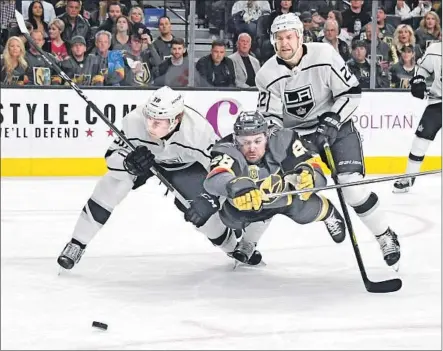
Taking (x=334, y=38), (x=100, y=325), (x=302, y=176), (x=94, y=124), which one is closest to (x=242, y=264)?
(x=302, y=176)

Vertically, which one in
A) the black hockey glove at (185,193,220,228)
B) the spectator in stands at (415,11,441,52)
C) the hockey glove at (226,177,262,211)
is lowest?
the black hockey glove at (185,193,220,228)

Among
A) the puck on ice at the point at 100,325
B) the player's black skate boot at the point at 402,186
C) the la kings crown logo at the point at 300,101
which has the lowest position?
the player's black skate boot at the point at 402,186

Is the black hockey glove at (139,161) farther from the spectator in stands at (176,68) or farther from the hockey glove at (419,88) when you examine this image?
the spectator in stands at (176,68)

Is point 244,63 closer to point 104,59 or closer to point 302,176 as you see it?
point 104,59

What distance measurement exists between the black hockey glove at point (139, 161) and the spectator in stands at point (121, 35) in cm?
329

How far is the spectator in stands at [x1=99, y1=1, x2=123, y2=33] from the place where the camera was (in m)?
7.24

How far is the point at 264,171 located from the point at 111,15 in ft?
11.4

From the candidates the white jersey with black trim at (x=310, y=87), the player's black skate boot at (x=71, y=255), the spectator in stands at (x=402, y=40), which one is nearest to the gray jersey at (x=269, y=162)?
the white jersey with black trim at (x=310, y=87)

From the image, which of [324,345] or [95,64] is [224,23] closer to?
[95,64]

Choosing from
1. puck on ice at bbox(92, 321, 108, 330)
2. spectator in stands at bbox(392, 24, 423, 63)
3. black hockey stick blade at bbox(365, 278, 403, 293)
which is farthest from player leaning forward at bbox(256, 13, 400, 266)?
spectator in stands at bbox(392, 24, 423, 63)

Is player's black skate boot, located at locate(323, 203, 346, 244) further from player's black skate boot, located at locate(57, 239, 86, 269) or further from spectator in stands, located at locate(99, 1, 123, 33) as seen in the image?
spectator in stands, located at locate(99, 1, 123, 33)

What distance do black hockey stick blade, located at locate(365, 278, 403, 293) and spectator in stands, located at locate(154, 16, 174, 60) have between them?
3.58m

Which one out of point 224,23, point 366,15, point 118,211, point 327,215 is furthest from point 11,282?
point 366,15

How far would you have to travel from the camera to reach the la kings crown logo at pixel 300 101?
439 centimetres
